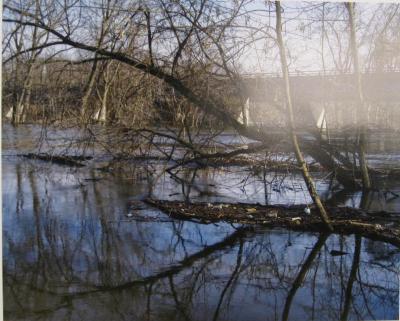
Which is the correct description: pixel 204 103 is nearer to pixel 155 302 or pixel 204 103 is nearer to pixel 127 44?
pixel 127 44

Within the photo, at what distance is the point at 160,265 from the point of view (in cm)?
323

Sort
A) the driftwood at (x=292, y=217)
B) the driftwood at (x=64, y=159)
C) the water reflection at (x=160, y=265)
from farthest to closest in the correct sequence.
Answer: the driftwood at (x=64, y=159)
the driftwood at (x=292, y=217)
the water reflection at (x=160, y=265)

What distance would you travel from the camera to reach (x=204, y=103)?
447cm

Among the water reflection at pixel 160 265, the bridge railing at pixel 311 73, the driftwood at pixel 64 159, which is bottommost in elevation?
the water reflection at pixel 160 265

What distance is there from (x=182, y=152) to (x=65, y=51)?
1.34 meters

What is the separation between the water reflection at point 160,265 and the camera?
2.81 meters

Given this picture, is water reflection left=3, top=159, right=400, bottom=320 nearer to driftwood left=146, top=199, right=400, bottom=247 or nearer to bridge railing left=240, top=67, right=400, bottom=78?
driftwood left=146, top=199, right=400, bottom=247

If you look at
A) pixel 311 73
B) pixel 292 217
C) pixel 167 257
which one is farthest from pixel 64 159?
pixel 311 73

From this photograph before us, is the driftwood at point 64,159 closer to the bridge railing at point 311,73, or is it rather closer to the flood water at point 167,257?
the flood water at point 167,257

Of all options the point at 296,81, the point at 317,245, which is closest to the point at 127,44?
the point at 296,81

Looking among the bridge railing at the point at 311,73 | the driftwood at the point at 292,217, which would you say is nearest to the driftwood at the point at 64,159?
the driftwood at the point at 292,217

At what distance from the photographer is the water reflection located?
2807 millimetres

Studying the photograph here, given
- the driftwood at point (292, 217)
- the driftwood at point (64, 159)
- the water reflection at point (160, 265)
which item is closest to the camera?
the water reflection at point (160, 265)

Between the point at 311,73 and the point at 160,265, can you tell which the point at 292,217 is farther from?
the point at 160,265
